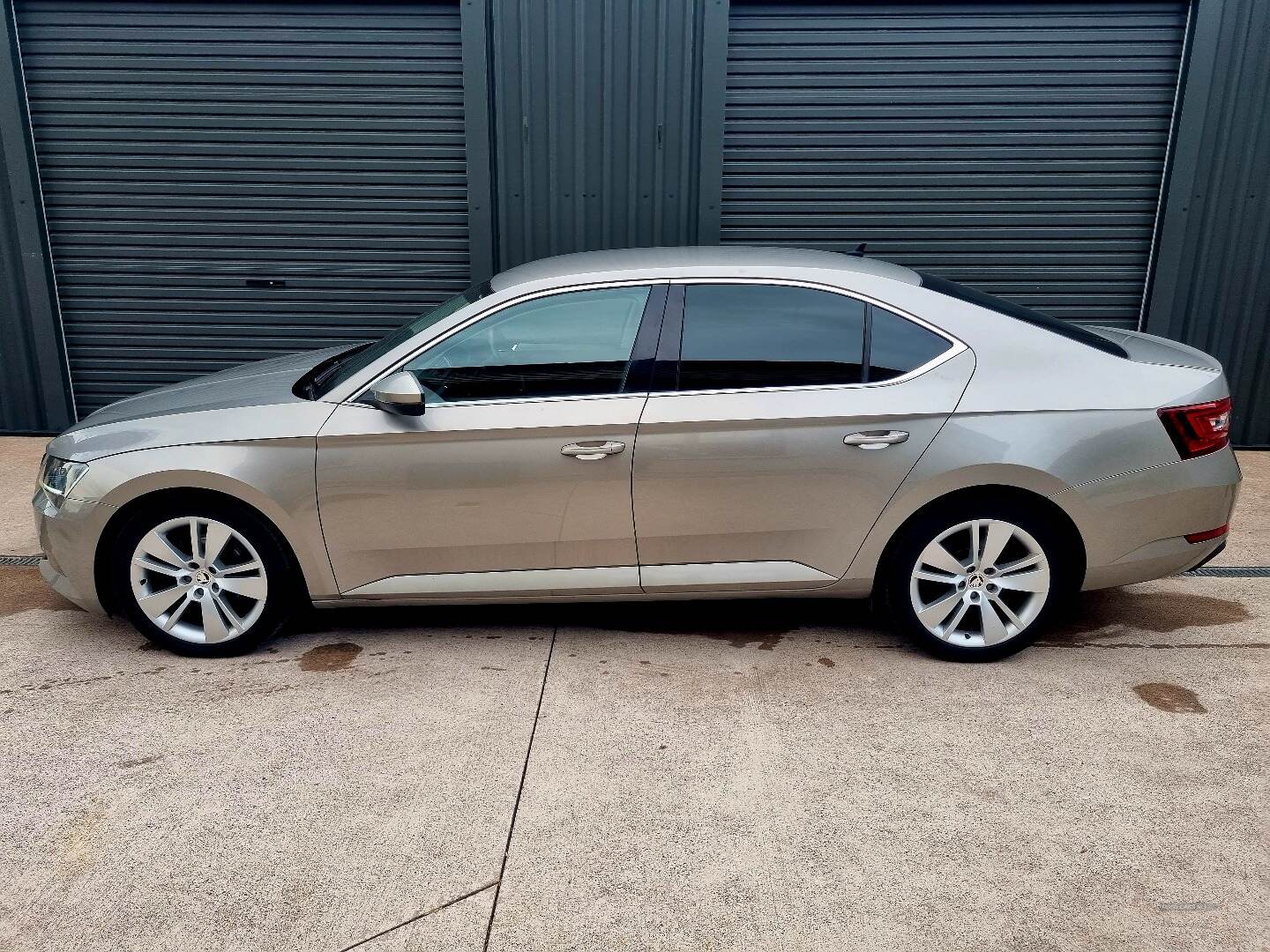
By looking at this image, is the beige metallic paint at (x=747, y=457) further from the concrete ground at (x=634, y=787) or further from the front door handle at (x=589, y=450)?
the concrete ground at (x=634, y=787)

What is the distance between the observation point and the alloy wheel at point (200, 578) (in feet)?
12.9

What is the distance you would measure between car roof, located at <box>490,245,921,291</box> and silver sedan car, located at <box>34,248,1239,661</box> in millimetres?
24

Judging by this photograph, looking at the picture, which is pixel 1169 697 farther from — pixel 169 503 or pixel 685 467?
pixel 169 503

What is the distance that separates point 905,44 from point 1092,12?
4.20 ft

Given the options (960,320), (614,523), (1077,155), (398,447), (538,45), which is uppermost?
(538,45)

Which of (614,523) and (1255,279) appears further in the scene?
(1255,279)

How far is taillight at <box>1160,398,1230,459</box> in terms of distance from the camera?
12.3 ft

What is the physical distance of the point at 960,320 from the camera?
12.7ft

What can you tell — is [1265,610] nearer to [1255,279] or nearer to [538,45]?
[1255,279]

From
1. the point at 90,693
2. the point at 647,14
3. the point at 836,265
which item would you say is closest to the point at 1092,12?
the point at 647,14

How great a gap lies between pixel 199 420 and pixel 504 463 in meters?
1.25

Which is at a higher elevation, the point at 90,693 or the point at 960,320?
the point at 960,320

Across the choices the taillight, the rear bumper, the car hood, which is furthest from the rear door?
the car hood

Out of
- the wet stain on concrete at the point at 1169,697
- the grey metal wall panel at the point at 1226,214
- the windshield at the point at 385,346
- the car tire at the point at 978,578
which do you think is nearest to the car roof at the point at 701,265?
the windshield at the point at 385,346
